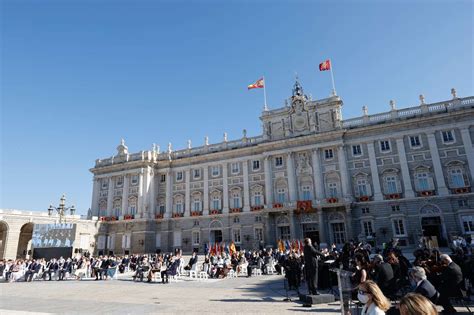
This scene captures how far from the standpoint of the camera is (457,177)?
101 feet

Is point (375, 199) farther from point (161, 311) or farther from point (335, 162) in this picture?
point (161, 311)

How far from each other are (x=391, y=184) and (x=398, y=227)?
472 cm

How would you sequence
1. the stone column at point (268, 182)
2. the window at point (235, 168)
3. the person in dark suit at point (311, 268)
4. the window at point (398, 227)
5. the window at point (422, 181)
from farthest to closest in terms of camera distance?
the window at point (235, 168) → the stone column at point (268, 182) → the window at point (422, 181) → the window at point (398, 227) → the person in dark suit at point (311, 268)

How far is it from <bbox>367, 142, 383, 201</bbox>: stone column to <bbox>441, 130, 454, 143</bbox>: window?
7.02 meters

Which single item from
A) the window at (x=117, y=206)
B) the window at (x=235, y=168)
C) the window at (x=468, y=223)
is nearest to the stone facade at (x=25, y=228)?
the window at (x=117, y=206)

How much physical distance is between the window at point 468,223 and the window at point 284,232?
17.6 meters

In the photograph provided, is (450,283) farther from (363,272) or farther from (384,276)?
(363,272)

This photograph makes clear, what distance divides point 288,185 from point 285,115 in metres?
9.35

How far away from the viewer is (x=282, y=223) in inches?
1438

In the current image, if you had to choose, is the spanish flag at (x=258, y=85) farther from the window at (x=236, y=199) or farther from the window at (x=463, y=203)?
the window at (x=463, y=203)

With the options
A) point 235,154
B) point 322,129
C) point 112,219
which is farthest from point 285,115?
point 112,219

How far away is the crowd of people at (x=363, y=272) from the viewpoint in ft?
13.4

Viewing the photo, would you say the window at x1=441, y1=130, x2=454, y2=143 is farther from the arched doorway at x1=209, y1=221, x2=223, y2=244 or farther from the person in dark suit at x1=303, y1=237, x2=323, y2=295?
the person in dark suit at x1=303, y1=237, x2=323, y2=295

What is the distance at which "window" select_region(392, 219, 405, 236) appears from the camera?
31609mm
